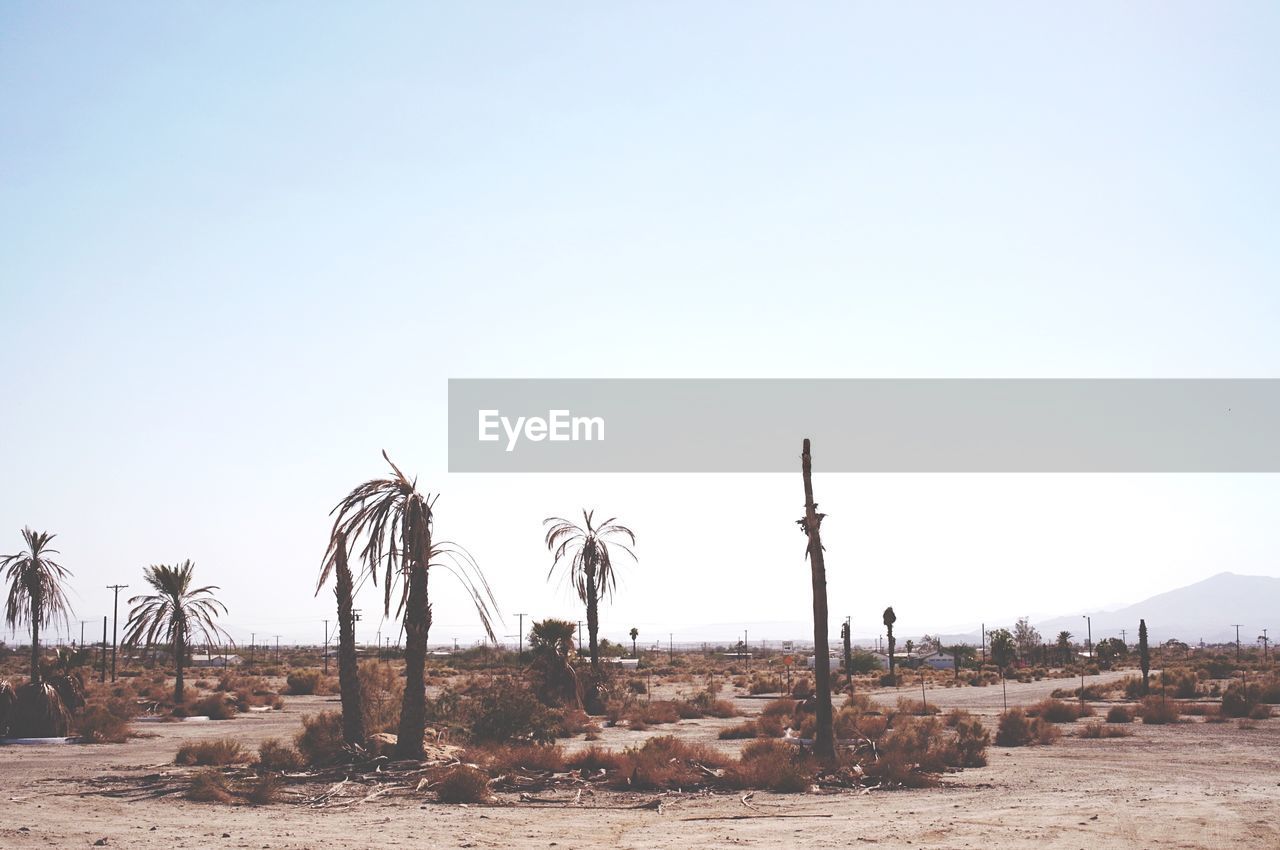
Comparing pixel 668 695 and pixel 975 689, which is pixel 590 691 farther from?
pixel 975 689

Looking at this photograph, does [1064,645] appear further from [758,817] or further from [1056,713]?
[758,817]

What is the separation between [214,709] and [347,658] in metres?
21.0

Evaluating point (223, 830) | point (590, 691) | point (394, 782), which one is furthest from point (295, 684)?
point (223, 830)

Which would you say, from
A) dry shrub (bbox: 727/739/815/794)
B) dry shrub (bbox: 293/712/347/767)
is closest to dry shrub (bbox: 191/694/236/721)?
dry shrub (bbox: 293/712/347/767)

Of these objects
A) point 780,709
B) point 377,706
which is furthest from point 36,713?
point 780,709

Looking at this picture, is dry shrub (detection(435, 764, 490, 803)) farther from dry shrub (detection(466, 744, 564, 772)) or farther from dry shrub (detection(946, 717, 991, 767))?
dry shrub (detection(946, 717, 991, 767))

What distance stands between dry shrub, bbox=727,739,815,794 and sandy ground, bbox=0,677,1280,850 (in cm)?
59

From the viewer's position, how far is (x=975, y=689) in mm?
64438

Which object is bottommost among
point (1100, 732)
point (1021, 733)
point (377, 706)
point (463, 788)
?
point (1100, 732)

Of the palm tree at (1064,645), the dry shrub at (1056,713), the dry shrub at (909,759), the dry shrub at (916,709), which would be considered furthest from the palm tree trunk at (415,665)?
the palm tree at (1064,645)

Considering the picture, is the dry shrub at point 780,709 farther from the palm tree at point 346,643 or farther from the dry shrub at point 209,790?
the dry shrub at point 209,790

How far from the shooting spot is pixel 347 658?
2542 cm

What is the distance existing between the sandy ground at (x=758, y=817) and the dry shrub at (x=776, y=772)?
59 cm

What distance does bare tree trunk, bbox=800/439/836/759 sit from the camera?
2395 cm
